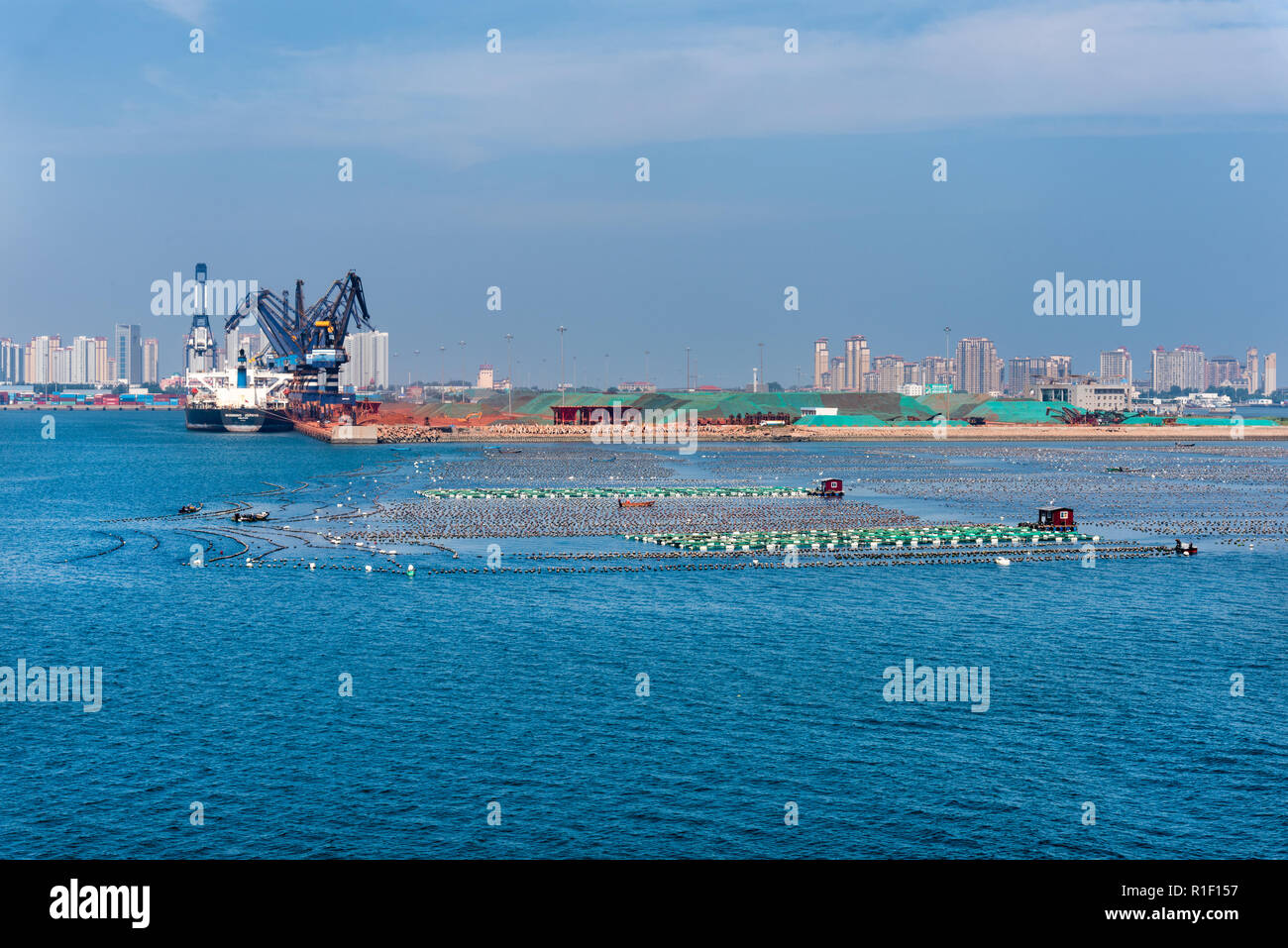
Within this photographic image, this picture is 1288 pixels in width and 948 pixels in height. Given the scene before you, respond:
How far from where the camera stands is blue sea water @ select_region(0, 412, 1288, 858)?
26672mm

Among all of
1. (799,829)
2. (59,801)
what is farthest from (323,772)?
(799,829)

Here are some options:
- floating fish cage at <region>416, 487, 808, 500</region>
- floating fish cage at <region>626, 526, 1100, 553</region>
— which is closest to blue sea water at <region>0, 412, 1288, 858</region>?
floating fish cage at <region>626, 526, 1100, 553</region>

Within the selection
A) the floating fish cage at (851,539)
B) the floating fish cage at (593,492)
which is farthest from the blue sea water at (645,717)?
the floating fish cage at (593,492)

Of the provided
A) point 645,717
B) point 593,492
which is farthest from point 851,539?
point 645,717

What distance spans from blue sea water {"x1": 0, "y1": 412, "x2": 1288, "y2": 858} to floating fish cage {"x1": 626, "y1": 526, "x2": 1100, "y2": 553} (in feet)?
32.7

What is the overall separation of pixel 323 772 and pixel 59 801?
6.46 meters

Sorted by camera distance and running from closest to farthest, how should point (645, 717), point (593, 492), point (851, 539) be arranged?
point (645, 717), point (851, 539), point (593, 492)

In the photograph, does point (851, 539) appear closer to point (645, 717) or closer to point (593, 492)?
point (593, 492)

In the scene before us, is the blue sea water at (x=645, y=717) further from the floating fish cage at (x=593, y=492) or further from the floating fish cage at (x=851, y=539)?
the floating fish cage at (x=593, y=492)

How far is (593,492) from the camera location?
4117 inches

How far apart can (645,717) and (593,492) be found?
6957cm

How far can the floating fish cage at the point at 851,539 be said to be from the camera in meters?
72.1

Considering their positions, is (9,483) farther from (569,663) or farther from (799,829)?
(799,829)
